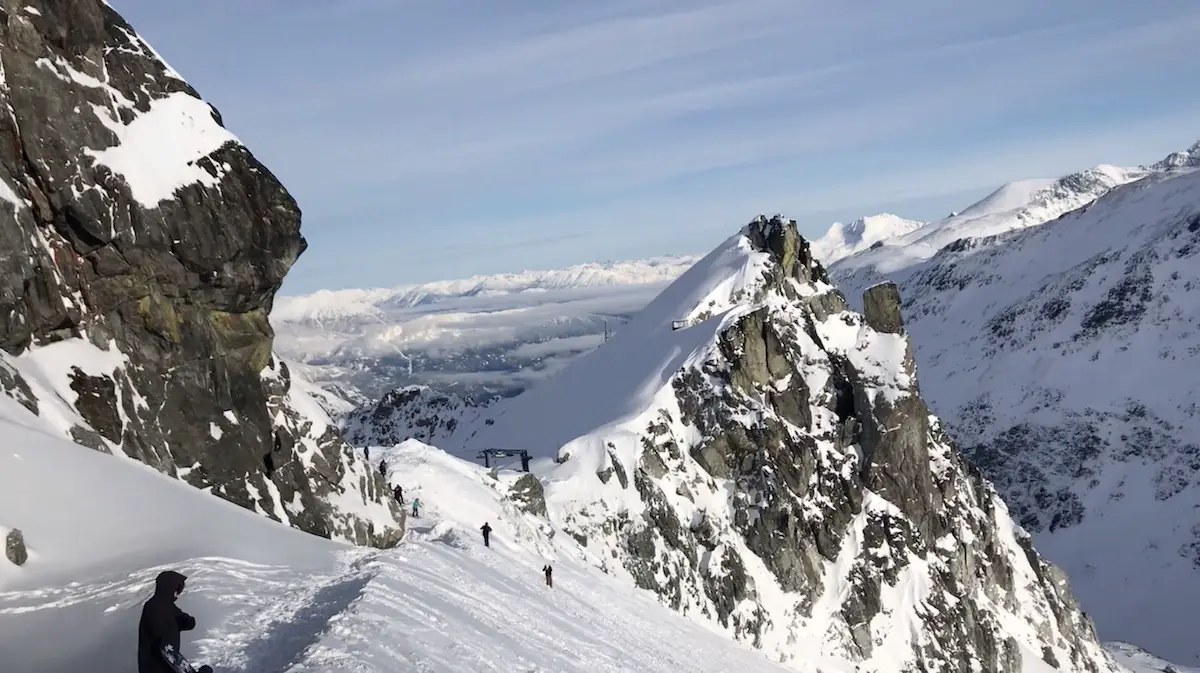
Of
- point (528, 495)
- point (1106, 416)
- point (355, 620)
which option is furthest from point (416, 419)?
point (355, 620)

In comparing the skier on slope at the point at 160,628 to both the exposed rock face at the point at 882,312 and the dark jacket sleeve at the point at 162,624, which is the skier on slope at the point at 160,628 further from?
the exposed rock face at the point at 882,312

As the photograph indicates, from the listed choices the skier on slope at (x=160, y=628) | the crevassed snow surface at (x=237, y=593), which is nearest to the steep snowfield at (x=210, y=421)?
the crevassed snow surface at (x=237, y=593)

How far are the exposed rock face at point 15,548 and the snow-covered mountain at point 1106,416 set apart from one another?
4833 inches

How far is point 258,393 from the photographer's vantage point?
3406 cm

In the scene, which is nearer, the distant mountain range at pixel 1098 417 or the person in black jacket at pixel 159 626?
the person in black jacket at pixel 159 626

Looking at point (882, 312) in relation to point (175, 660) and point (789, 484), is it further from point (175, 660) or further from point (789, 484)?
point (175, 660)

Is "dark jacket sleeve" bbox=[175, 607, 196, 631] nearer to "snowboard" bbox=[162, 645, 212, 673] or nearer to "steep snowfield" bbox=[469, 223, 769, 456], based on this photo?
"snowboard" bbox=[162, 645, 212, 673]

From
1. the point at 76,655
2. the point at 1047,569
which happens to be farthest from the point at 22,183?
the point at 1047,569

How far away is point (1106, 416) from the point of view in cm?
14800

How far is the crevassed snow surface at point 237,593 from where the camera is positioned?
50.1ft

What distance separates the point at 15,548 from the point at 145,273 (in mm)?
14725

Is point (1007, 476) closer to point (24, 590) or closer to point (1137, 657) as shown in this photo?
point (1137, 657)

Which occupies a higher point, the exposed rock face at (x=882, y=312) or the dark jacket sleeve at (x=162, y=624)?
the exposed rock face at (x=882, y=312)

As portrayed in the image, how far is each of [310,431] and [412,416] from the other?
311 feet
